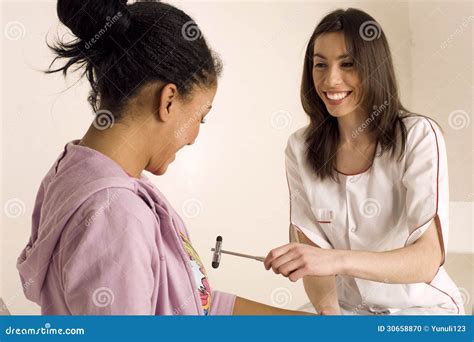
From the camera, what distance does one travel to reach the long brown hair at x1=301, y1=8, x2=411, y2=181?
158cm

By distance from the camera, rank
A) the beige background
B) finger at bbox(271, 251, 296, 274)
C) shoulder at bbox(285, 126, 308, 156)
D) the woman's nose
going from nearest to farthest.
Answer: finger at bbox(271, 251, 296, 274) → the woman's nose → shoulder at bbox(285, 126, 308, 156) → the beige background

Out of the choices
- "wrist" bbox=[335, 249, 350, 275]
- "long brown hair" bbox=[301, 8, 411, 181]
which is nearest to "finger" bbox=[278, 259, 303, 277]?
"wrist" bbox=[335, 249, 350, 275]

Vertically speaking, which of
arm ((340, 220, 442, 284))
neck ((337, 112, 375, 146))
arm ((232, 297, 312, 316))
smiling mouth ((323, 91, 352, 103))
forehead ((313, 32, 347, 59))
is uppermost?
forehead ((313, 32, 347, 59))

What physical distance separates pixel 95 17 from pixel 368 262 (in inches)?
29.7

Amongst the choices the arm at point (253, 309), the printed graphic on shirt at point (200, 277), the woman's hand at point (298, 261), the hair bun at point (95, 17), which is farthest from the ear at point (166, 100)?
the arm at point (253, 309)

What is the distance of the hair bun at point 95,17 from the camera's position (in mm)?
1013

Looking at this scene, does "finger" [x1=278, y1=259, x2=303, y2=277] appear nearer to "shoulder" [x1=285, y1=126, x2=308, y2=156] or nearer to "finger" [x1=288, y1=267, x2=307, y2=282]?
"finger" [x1=288, y1=267, x2=307, y2=282]

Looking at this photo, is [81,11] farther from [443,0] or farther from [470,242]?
[443,0]

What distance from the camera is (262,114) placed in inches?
116

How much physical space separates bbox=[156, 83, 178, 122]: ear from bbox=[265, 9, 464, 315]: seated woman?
60cm

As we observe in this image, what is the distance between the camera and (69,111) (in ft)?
8.36

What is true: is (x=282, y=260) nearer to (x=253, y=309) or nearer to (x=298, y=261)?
(x=298, y=261)

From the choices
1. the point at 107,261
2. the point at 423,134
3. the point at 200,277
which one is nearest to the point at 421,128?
the point at 423,134

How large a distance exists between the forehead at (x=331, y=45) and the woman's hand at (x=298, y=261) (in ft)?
1.84
